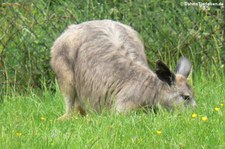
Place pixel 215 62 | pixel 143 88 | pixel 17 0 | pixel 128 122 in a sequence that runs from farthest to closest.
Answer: pixel 17 0
pixel 215 62
pixel 143 88
pixel 128 122

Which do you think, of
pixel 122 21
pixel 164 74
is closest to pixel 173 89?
pixel 164 74

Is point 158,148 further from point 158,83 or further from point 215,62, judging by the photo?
point 215,62

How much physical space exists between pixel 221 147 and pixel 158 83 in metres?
2.51

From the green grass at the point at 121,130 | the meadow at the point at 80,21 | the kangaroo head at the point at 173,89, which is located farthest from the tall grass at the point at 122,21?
the kangaroo head at the point at 173,89

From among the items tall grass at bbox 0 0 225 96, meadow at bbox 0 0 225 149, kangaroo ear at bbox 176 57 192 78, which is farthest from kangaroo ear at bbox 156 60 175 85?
tall grass at bbox 0 0 225 96

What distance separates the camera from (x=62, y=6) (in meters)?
10.8

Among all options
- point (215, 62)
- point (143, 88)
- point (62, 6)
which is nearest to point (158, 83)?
point (143, 88)

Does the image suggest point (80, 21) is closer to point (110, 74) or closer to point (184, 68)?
point (110, 74)

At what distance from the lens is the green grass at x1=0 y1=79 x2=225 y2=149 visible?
5.95 meters

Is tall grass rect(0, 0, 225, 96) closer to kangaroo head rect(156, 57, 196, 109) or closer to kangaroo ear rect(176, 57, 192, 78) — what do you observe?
kangaroo ear rect(176, 57, 192, 78)

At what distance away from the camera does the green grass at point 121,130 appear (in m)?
5.95

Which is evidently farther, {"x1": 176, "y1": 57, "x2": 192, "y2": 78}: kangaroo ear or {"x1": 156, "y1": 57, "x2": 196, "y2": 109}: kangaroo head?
{"x1": 176, "y1": 57, "x2": 192, "y2": 78}: kangaroo ear

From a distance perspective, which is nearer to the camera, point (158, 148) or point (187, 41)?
point (158, 148)

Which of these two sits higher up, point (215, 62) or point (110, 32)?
point (110, 32)
